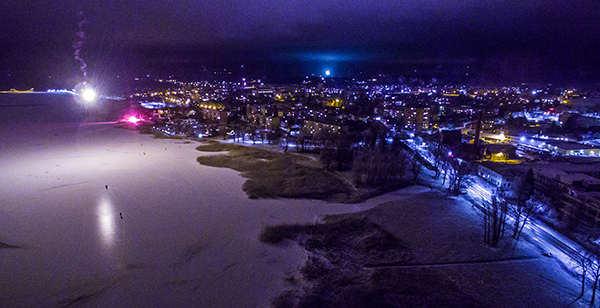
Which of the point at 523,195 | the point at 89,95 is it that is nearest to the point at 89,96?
the point at 89,95

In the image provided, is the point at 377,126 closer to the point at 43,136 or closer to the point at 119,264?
the point at 119,264

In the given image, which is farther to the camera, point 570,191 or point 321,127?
point 321,127

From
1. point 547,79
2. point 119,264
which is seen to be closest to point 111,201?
point 119,264

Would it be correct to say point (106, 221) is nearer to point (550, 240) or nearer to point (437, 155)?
point (550, 240)

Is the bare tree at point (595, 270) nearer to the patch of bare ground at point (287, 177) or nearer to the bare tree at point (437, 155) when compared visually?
the patch of bare ground at point (287, 177)

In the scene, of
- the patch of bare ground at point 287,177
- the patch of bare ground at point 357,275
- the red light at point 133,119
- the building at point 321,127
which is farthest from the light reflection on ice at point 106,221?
the red light at point 133,119

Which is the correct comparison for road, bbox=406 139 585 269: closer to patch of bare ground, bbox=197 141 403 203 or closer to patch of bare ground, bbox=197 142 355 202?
patch of bare ground, bbox=197 141 403 203
